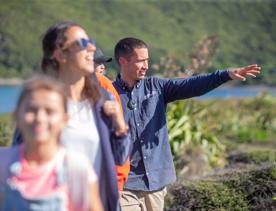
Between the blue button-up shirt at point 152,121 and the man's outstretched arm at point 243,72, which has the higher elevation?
the man's outstretched arm at point 243,72

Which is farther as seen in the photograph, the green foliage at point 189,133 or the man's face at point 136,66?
the green foliage at point 189,133

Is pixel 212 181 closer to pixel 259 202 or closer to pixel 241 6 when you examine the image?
pixel 259 202

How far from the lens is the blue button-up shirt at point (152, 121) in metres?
4.62

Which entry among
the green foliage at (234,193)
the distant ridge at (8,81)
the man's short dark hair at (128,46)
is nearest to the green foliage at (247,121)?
the green foliage at (234,193)

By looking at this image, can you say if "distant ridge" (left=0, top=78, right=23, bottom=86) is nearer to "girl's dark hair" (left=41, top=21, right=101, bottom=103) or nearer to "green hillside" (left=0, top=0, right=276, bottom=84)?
"green hillside" (left=0, top=0, right=276, bottom=84)

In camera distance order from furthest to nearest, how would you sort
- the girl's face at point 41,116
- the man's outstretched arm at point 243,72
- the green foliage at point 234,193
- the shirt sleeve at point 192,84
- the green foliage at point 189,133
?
the green foliage at point 189,133, the green foliage at point 234,193, the shirt sleeve at point 192,84, the man's outstretched arm at point 243,72, the girl's face at point 41,116

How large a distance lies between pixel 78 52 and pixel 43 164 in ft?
2.64

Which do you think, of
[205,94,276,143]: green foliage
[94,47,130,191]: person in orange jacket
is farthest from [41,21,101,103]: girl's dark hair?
[205,94,276,143]: green foliage

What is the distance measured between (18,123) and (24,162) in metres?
0.18

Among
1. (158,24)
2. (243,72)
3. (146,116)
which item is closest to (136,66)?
(146,116)

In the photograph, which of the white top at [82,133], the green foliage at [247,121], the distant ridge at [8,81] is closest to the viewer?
the white top at [82,133]

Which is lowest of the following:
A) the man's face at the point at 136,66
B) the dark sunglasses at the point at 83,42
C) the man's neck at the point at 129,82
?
the man's neck at the point at 129,82

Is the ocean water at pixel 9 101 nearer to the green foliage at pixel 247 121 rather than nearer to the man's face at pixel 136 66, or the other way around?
the man's face at pixel 136 66

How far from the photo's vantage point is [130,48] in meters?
4.83
